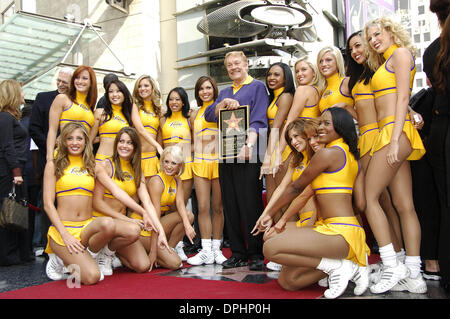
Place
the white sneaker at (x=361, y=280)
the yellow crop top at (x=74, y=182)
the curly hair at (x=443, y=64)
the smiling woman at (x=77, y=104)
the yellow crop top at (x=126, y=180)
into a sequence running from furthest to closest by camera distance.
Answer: the smiling woman at (x=77, y=104)
the yellow crop top at (x=126, y=180)
the yellow crop top at (x=74, y=182)
the white sneaker at (x=361, y=280)
the curly hair at (x=443, y=64)

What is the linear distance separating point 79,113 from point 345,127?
2441 millimetres

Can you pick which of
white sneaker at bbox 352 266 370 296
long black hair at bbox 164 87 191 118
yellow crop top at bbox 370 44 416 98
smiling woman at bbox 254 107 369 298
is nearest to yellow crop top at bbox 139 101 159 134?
long black hair at bbox 164 87 191 118

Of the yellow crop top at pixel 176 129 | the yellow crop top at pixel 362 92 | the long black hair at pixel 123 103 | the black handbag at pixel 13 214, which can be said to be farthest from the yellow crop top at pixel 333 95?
the black handbag at pixel 13 214

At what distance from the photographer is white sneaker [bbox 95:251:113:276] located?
3357mm

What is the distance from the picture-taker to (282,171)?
3.50m

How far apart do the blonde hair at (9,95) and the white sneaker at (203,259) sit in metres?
2.43

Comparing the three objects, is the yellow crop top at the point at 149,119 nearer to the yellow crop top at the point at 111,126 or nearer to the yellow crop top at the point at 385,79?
the yellow crop top at the point at 111,126

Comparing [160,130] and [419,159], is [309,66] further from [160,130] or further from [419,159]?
[160,130]

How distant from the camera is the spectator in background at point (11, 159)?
3988 millimetres

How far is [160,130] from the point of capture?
4.36 metres

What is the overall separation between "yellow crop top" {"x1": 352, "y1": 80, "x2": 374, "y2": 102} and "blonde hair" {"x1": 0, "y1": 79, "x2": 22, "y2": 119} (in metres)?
3.35

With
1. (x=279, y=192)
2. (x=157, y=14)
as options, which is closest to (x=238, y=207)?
(x=279, y=192)

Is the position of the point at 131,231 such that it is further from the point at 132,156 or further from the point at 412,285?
the point at 412,285

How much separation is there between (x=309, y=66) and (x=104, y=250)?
240 centimetres
